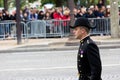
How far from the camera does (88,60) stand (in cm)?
607

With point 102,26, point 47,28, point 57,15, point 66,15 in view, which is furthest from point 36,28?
point 102,26

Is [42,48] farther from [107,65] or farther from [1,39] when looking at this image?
[107,65]

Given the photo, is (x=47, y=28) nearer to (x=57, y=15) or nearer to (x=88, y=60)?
(x=57, y=15)

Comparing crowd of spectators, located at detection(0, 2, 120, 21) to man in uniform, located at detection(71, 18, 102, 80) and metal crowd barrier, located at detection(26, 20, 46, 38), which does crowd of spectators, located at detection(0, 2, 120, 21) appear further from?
man in uniform, located at detection(71, 18, 102, 80)

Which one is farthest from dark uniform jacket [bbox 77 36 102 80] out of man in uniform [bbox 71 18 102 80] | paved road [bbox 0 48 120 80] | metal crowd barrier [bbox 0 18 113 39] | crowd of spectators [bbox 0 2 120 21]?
crowd of spectators [bbox 0 2 120 21]

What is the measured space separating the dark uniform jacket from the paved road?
6.59m

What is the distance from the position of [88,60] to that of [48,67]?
9361 mm

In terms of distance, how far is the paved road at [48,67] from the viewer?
13383 millimetres

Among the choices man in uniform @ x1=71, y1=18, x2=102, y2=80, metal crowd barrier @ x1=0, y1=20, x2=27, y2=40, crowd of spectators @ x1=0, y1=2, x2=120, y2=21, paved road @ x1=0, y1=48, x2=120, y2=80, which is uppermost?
crowd of spectators @ x1=0, y1=2, x2=120, y2=21

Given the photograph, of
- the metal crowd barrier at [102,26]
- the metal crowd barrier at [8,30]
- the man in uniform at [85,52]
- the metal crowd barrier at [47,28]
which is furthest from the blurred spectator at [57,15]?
the man in uniform at [85,52]

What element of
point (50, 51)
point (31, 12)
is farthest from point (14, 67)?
point (31, 12)

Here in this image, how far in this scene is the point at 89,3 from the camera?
51906 mm

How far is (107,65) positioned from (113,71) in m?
1.32

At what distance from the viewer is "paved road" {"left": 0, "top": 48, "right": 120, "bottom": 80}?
13.4 meters
